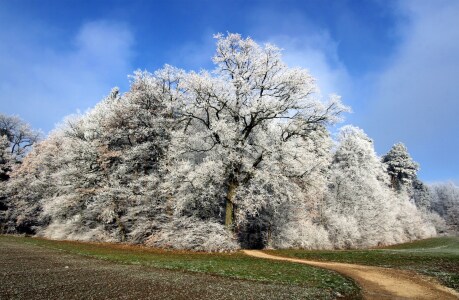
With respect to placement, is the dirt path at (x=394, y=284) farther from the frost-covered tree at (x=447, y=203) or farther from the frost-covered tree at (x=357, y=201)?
the frost-covered tree at (x=447, y=203)

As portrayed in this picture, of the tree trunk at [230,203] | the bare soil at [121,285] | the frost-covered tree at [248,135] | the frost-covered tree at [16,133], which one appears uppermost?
the frost-covered tree at [16,133]

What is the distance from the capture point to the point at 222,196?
31.5 m

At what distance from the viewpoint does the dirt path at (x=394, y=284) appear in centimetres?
1323

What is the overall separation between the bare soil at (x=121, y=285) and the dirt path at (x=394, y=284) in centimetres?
329

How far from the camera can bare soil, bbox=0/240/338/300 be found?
11.0 metres

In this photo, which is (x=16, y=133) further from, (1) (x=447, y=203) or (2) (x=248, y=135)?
(1) (x=447, y=203)

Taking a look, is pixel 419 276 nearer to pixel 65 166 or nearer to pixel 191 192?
pixel 191 192

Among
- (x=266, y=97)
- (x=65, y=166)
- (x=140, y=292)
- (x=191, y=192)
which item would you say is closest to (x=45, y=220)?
(x=65, y=166)

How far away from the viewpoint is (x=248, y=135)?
104 feet

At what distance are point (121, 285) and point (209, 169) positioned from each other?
16563 mm

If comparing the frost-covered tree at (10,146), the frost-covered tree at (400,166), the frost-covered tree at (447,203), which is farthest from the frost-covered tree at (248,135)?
the frost-covered tree at (447,203)

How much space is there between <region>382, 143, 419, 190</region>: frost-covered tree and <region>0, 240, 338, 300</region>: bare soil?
257ft

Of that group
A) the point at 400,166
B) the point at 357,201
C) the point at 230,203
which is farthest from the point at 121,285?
the point at 400,166

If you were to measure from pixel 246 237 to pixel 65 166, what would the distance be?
23.5 metres
